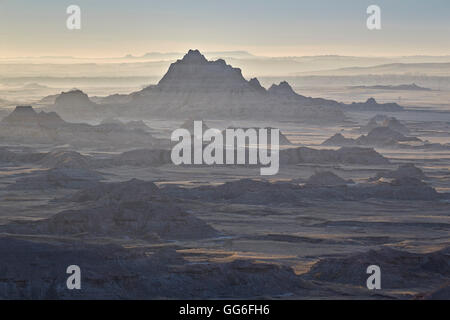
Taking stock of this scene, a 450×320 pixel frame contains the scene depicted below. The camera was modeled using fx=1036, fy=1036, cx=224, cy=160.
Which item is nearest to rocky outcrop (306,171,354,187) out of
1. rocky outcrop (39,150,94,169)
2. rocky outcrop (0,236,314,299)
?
rocky outcrop (39,150,94,169)

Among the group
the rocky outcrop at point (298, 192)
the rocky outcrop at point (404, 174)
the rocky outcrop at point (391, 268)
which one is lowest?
the rocky outcrop at point (391, 268)

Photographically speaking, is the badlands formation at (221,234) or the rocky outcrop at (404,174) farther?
the rocky outcrop at (404,174)

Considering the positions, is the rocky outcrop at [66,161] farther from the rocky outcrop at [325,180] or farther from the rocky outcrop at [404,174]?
the rocky outcrop at [404,174]

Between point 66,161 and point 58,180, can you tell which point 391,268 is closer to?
point 58,180

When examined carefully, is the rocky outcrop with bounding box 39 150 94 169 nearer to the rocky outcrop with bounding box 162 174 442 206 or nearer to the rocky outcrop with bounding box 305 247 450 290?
the rocky outcrop with bounding box 162 174 442 206

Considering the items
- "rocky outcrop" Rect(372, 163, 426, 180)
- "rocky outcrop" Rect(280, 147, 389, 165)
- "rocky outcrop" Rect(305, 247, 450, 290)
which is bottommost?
"rocky outcrop" Rect(305, 247, 450, 290)

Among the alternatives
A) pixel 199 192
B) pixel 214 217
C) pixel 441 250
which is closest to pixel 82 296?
pixel 441 250

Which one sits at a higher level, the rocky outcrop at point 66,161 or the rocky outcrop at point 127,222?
the rocky outcrop at point 66,161

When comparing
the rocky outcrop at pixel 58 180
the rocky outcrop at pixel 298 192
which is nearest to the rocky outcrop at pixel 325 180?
the rocky outcrop at pixel 298 192

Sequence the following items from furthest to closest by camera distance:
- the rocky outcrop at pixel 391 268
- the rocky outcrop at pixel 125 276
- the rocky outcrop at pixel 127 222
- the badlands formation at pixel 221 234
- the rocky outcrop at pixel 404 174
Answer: the rocky outcrop at pixel 404 174 < the rocky outcrop at pixel 127 222 < the rocky outcrop at pixel 391 268 < the badlands formation at pixel 221 234 < the rocky outcrop at pixel 125 276

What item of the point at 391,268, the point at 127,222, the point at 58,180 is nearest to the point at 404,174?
the point at 58,180

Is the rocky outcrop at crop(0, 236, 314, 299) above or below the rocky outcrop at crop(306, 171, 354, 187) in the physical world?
below
